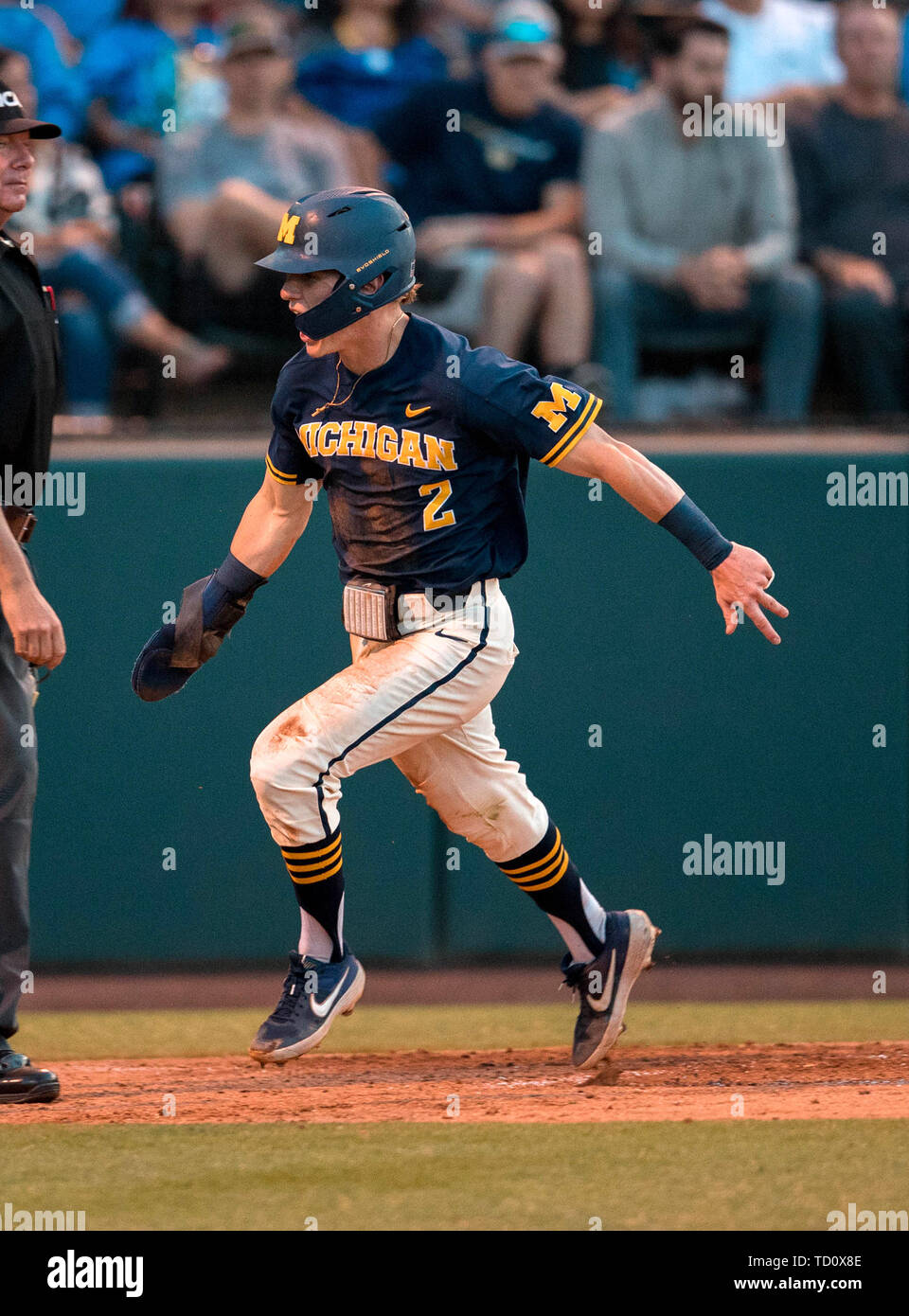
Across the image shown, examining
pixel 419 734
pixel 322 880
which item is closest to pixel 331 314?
pixel 419 734

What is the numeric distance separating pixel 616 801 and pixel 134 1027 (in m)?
1.93

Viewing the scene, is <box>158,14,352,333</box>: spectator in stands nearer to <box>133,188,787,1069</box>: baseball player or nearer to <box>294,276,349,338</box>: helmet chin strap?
<box>133,188,787,1069</box>: baseball player

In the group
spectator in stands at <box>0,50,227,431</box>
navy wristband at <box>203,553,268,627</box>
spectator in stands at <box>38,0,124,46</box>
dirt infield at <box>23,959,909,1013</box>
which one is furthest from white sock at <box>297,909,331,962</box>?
spectator in stands at <box>38,0,124,46</box>

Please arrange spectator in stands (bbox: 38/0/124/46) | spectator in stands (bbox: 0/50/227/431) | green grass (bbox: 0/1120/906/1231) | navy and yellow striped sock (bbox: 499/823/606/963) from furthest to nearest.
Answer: spectator in stands (bbox: 38/0/124/46), spectator in stands (bbox: 0/50/227/431), navy and yellow striped sock (bbox: 499/823/606/963), green grass (bbox: 0/1120/906/1231)

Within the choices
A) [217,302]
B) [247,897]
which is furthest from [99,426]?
[247,897]

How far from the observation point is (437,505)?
14.4 ft

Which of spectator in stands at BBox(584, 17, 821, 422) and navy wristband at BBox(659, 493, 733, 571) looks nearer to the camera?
navy wristband at BBox(659, 493, 733, 571)

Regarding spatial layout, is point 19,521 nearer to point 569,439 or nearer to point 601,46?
point 569,439

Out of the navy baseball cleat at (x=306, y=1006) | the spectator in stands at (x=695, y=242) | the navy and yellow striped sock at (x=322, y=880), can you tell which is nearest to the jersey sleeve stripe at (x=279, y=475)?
the navy and yellow striped sock at (x=322, y=880)

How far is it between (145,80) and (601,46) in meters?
1.98

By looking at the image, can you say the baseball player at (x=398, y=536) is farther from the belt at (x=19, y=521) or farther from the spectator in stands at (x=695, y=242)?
the spectator in stands at (x=695, y=242)

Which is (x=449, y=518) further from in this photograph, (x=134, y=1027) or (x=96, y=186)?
(x=96, y=186)

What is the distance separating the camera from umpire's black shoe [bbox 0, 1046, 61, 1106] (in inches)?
170

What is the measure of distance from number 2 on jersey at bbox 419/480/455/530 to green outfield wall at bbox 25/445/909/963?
87.5 inches
